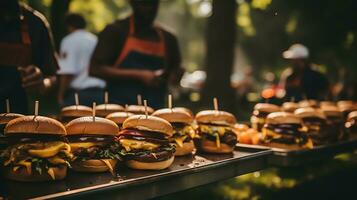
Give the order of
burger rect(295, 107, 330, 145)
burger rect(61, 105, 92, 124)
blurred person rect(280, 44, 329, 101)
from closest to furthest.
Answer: burger rect(61, 105, 92, 124)
burger rect(295, 107, 330, 145)
blurred person rect(280, 44, 329, 101)

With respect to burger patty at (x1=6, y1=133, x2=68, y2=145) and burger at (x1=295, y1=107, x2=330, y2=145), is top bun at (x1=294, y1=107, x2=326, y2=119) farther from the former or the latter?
burger patty at (x1=6, y1=133, x2=68, y2=145)

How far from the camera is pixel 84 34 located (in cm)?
873

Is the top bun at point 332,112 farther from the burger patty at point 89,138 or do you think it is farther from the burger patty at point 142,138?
the burger patty at point 89,138

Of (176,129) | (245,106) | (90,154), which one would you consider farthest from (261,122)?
(245,106)

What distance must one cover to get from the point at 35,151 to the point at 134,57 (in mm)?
3186

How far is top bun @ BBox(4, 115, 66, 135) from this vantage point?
3314 mm

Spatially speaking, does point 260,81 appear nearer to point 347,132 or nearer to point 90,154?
point 347,132

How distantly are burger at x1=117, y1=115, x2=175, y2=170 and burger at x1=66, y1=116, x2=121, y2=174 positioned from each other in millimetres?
112

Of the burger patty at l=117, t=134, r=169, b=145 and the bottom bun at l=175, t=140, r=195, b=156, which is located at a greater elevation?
the burger patty at l=117, t=134, r=169, b=145

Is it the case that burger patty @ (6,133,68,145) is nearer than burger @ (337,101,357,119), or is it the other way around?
burger patty @ (6,133,68,145)

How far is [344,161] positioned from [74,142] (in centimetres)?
702

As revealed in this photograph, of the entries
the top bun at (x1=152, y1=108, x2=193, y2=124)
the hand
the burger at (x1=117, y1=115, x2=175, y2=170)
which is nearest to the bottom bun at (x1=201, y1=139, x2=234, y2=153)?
the top bun at (x1=152, y1=108, x2=193, y2=124)

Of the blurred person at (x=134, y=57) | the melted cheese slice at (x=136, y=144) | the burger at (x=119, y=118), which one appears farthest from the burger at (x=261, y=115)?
the melted cheese slice at (x=136, y=144)

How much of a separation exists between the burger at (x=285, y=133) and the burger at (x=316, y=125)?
1.29ft
